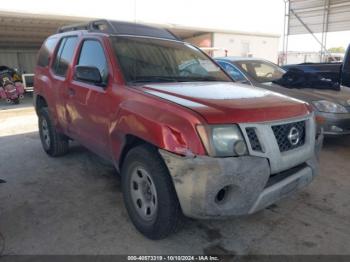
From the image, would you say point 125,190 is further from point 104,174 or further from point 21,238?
point 104,174

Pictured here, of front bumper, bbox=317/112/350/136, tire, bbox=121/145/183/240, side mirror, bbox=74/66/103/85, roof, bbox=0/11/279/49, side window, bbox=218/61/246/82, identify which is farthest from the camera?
roof, bbox=0/11/279/49

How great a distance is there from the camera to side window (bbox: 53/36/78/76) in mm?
4320

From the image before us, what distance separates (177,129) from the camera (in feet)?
8.04

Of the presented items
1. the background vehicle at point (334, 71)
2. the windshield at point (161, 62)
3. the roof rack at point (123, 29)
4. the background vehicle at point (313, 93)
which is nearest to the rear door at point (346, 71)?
the background vehicle at point (334, 71)

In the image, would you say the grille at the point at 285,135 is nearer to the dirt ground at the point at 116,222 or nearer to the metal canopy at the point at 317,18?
the dirt ground at the point at 116,222

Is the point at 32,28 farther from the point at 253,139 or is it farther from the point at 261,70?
the point at 253,139

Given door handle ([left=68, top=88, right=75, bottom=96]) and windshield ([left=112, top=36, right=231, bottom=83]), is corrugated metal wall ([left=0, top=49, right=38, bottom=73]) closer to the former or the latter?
door handle ([left=68, top=88, right=75, bottom=96])

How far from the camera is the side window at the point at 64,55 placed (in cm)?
432

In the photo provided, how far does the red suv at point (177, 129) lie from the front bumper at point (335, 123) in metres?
2.19

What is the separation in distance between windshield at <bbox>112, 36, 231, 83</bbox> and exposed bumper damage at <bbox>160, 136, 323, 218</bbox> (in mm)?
1157

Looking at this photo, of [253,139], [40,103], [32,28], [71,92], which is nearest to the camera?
[253,139]

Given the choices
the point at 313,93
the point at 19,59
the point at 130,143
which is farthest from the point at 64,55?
the point at 19,59

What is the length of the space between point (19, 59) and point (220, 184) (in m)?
Answer: 27.2

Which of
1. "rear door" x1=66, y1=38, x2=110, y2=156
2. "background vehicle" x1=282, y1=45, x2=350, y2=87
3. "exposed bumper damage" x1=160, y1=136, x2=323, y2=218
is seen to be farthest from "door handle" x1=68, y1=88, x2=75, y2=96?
"background vehicle" x1=282, y1=45, x2=350, y2=87
